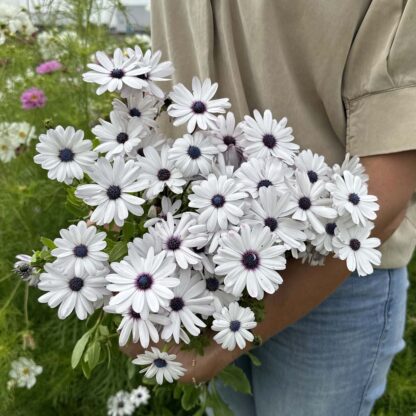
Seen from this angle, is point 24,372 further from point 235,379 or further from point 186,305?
point 186,305

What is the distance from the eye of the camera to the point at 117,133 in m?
0.45

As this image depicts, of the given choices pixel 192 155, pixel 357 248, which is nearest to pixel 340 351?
pixel 357 248

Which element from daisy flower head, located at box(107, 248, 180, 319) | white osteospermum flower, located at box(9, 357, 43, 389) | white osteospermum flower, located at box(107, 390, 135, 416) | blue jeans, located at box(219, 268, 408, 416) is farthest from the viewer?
white osteospermum flower, located at box(107, 390, 135, 416)

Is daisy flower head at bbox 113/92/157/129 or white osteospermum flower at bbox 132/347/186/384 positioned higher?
daisy flower head at bbox 113/92/157/129

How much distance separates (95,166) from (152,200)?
0.07 m

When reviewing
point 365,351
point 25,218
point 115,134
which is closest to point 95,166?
point 115,134

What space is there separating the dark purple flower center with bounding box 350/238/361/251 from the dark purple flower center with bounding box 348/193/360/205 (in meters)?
0.03

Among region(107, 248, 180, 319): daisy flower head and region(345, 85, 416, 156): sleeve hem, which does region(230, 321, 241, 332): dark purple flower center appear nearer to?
region(107, 248, 180, 319): daisy flower head

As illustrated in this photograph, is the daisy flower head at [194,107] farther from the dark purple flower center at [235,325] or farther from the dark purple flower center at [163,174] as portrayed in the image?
the dark purple flower center at [235,325]

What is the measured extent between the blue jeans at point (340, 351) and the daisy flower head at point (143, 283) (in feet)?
0.96

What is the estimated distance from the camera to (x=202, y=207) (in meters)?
0.42

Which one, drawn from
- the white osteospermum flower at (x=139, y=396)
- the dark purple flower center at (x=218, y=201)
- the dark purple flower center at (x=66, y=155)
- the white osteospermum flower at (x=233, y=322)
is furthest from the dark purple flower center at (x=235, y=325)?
the white osteospermum flower at (x=139, y=396)

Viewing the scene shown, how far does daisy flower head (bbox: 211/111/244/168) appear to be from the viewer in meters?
0.46

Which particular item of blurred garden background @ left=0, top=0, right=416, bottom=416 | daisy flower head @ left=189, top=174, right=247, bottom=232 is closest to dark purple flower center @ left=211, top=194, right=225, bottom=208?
daisy flower head @ left=189, top=174, right=247, bottom=232
